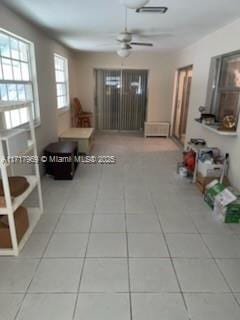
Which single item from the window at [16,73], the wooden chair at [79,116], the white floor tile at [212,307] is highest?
the window at [16,73]

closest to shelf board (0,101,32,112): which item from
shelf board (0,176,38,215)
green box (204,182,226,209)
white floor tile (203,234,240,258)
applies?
shelf board (0,176,38,215)

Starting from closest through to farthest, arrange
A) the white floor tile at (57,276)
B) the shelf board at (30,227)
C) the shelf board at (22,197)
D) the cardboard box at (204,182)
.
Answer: the white floor tile at (57,276) < the shelf board at (22,197) < the shelf board at (30,227) < the cardboard box at (204,182)

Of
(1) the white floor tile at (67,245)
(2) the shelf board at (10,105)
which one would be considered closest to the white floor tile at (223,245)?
(1) the white floor tile at (67,245)

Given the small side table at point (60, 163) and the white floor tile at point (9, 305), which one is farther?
the small side table at point (60, 163)

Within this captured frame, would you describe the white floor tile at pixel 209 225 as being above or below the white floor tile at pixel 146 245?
above

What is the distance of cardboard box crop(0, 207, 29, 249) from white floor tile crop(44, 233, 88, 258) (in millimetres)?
295

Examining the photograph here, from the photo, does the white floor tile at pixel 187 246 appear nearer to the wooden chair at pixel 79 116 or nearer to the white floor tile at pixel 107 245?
the white floor tile at pixel 107 245

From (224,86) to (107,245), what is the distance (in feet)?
9.86

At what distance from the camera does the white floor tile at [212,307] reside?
1.52m

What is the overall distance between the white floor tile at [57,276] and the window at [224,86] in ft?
9.00

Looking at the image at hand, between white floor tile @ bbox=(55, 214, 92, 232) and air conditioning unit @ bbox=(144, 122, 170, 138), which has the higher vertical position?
air conditioning unit @ bbox=(144, 122, 170, 138)

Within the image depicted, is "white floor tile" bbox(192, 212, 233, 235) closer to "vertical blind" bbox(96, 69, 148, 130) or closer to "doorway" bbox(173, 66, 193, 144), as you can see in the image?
"doorway" bbox(173, 66, 193, 144)

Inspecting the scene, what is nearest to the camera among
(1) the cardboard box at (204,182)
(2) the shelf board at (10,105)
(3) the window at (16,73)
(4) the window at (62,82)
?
(2) the shelf board at (10,105)

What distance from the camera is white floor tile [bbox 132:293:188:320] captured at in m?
1.51
